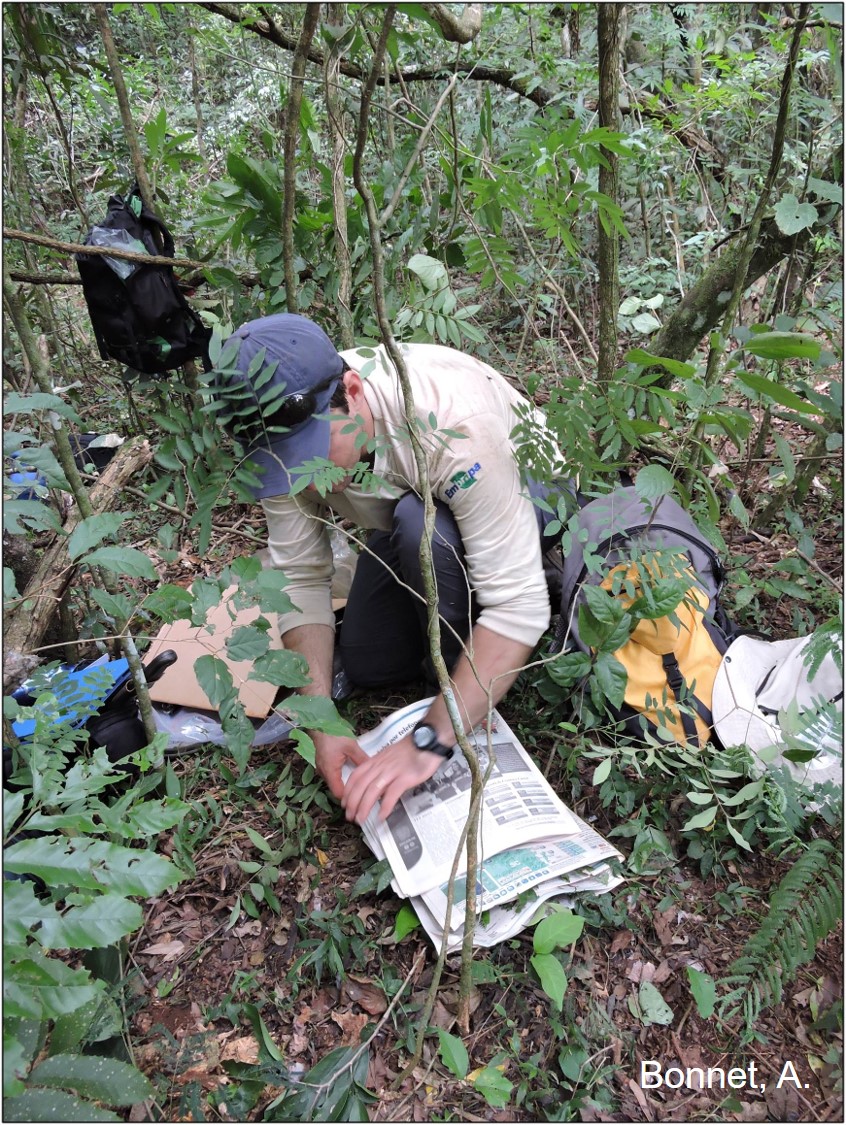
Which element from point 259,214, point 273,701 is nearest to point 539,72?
point 259,214

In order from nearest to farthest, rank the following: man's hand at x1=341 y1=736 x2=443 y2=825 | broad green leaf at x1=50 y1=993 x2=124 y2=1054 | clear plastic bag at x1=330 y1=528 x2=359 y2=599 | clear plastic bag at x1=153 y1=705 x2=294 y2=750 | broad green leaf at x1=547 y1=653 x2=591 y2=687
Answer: broad green leaf at x1=50 y1=993 x2=124 y2=1054
man's hand at x1=341 y1=736 x2=443 y2=825
broad green leaf at x1=547 y1=653 x2=591 y2=687
clear plastic bag at x1=153 y1=705 x2=294 y2=750
clear plastic bag at x1=330 y1=528 x2=359 y2=599

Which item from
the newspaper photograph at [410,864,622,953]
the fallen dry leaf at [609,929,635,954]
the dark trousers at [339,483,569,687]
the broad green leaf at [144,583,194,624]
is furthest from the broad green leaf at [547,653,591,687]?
the broad green leaf at [144,583,194,624]

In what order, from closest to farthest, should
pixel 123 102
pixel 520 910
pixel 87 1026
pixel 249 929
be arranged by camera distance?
1. pixel 87 1026
2. pixel 520 910
3. pixel 249 929
4. pixel 123 102

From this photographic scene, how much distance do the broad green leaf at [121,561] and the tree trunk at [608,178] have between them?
114cm

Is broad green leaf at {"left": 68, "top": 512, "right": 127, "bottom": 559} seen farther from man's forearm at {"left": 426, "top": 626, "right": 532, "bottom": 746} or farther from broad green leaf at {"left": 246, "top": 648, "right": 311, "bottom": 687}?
man's forearm at {"left": 426, "top": 626, "right": 532, "bottom": 746}

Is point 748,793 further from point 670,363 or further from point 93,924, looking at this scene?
point 93,924

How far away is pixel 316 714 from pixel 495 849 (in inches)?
21.7

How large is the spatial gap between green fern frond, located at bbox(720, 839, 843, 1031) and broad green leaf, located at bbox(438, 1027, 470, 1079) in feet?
1.79

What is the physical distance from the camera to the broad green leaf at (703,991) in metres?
1.44

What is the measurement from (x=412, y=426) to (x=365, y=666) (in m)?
1.17

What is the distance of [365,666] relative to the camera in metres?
2.21

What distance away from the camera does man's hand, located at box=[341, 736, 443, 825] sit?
5.45 ft

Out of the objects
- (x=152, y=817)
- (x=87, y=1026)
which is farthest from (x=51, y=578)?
(x=87, y=1026)

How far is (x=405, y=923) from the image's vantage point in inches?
61.8
